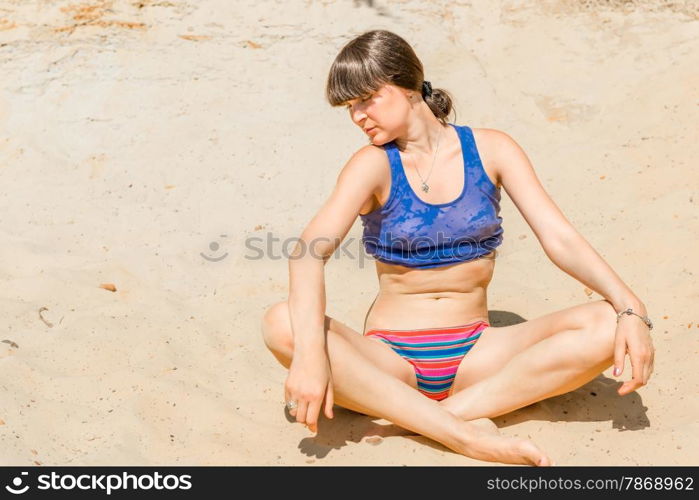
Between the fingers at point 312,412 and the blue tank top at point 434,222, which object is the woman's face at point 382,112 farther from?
the fingers at point 312,412

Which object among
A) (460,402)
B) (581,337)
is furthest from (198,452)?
(581,337)

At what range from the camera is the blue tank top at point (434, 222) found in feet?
11.2

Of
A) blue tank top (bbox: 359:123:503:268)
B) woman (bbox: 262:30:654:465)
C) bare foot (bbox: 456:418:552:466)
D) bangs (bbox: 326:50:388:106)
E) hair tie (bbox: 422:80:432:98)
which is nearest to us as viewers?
bare foot (bbox: 456:418:552:466)

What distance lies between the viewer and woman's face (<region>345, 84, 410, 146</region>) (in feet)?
11.1

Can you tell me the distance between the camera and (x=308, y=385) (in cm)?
302

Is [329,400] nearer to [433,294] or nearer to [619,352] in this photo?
[433,294]

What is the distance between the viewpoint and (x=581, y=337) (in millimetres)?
3207

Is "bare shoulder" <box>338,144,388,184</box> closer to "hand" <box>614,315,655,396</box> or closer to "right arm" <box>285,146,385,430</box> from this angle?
"right arm" <box>285,146,385,430</box>

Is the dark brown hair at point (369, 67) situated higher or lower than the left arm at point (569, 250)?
higher

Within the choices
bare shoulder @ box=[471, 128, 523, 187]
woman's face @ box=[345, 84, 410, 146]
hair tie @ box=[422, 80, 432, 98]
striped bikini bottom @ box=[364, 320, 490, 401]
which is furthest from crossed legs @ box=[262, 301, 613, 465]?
hair tie @ box=[422, 80, 432, 98]

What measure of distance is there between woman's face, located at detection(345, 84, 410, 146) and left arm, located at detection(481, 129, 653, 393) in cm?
37

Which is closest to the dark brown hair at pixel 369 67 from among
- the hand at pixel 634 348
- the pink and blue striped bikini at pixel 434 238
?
the pink and blue striped bikini at pixel 434 238

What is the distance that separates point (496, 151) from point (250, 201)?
87.9 inches

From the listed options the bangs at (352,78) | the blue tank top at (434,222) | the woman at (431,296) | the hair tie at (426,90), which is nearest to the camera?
the woman at (431,296)
